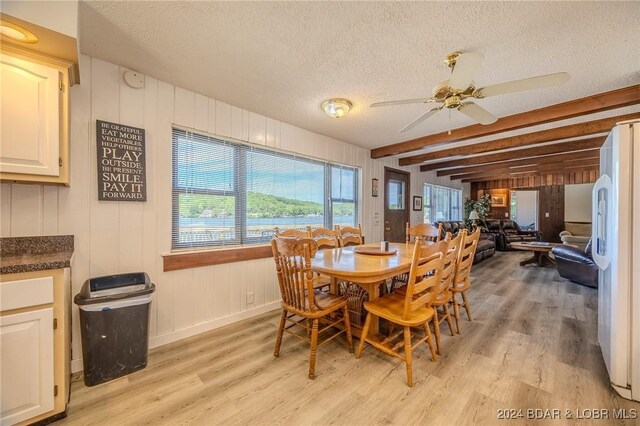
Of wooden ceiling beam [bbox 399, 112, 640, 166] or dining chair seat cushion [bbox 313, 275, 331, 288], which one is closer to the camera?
dining chair seat cushion [bbox 313, 275, 331, 288]

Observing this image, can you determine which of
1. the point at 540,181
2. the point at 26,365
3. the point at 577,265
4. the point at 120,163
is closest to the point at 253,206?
the point at 120,163

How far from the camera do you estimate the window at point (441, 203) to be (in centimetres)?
686

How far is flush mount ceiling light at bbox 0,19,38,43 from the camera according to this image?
132 cm

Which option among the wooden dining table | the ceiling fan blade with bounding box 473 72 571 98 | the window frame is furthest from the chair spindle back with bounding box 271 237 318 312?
the window frame

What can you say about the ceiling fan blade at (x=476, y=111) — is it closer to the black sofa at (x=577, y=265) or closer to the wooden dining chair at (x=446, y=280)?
the wooden dining chair at (x=446, y=280)

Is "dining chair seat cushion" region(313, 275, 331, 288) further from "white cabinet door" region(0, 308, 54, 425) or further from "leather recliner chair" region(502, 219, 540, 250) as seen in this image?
"leather recliner chair" region(502, 219, 540, 250)

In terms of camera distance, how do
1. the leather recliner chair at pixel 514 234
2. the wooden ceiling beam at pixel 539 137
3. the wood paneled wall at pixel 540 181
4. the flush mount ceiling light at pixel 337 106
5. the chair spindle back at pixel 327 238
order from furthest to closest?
the wood paneled wall at pixel 540 181 < the leather recliner chair at pixel 514 234 < the wooden ceiling beam at pixel 539 137 < the chair spindle back at pixel 327 238 < the flush mount ceiling light at pixel 337 106

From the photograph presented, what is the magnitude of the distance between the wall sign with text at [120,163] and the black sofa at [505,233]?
27.5 feet

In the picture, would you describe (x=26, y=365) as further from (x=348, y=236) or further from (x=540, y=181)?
(x=540, y=181)

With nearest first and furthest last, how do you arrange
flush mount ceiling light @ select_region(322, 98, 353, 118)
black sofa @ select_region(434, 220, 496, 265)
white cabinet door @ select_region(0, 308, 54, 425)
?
1. white cabinet door @ select_region(0, 308, 54, 425)
2. flush mount ceiling light @ select_region(322, 98, 353, 118)
3. black sofa @ select_region(434, 220, 496, 265)

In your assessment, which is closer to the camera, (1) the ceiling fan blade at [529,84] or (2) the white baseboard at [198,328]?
(1) the ceiling fan blade at [529,84]

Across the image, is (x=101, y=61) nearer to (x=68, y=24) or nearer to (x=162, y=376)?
(x=68, y=24)

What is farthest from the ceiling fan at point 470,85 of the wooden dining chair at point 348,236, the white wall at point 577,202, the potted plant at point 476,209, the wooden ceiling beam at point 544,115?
the white wall at point 577,202

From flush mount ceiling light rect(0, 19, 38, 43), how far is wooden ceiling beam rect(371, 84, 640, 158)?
161 inches
